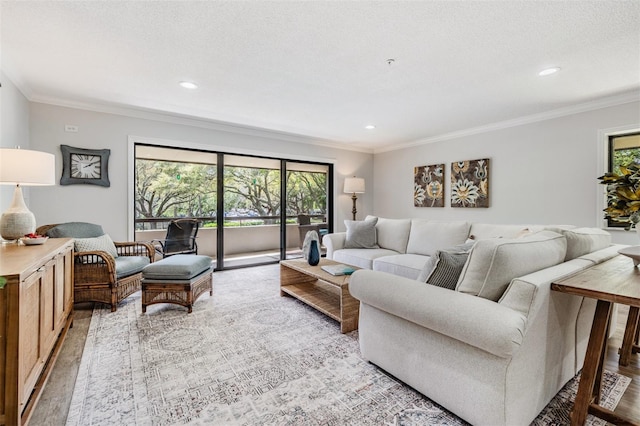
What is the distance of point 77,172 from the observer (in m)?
3.59

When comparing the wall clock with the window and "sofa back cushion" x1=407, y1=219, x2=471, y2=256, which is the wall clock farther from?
the window

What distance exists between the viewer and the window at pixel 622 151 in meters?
3.38

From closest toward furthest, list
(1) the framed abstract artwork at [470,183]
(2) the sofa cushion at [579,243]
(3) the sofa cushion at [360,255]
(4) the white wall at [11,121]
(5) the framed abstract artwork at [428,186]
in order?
1. (2) the sofa cushion at [579,243]
2. (4) the white wall at [11,121]
3. (3) the sofa cushion at [360,255]
4. (1) the framed abstract artwork at [470,183]
5. (5) the framed abstract artwork at [428,186]

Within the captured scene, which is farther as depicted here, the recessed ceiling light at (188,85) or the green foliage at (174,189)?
the green foliage at (174,189)

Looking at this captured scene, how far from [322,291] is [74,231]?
279 cm

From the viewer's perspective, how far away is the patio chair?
424 centimetres

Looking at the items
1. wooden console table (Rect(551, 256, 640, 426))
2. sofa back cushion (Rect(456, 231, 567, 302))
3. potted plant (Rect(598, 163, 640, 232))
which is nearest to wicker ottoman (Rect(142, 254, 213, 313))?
sofa back cushion (Rect(456, 231, 567, 302))

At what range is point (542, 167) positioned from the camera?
4.02 meters

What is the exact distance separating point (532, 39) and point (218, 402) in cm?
329

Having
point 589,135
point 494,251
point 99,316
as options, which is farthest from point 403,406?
point 589,135

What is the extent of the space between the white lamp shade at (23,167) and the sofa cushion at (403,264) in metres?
3.38

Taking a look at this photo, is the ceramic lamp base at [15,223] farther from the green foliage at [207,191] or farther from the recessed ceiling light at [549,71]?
the recessed ceiling light at [549,71]

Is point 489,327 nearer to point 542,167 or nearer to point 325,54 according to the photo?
point 325,54

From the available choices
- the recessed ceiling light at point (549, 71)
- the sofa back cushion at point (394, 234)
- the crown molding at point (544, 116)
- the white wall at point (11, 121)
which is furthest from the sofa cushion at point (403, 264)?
the white wall at point (11, 121)
